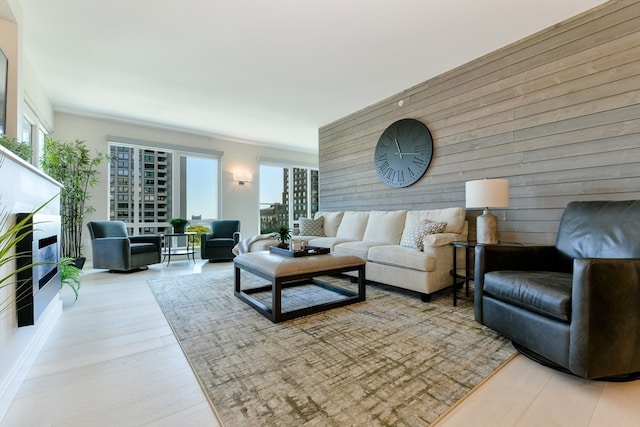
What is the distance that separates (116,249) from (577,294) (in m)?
5.02

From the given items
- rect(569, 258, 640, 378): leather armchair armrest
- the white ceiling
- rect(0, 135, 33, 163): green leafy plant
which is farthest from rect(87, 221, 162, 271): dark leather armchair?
rect(569, 258, 640, 378): leather armchair armrest

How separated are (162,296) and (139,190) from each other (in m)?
3.42

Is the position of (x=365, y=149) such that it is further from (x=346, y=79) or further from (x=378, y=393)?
(x=378, y=393)

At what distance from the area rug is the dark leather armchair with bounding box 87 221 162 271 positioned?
195cm

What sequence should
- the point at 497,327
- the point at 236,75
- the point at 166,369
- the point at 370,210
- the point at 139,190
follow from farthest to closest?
the point at 139,190 < the point at 370,210 < the point at 236,75 < the point at 497,327 < the point at 166,369

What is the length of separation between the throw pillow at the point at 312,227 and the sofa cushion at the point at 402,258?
1605 mm

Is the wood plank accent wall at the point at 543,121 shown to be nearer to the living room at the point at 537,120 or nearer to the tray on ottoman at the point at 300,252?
the living room at the point at 537,120

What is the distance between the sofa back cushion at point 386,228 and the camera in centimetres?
367

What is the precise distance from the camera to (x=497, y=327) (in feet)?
6.15

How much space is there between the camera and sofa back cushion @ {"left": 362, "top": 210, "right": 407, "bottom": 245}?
3.67m

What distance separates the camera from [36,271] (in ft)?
5.74

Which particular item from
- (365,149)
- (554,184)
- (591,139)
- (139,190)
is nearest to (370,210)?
(365,149)

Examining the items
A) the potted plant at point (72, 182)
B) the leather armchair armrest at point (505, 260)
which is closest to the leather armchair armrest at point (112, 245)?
the potted plant at point (72, 182)

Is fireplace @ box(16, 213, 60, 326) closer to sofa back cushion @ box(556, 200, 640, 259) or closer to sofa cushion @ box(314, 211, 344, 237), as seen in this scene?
sofa back cushion @ box(556, 200, 640, 259)
